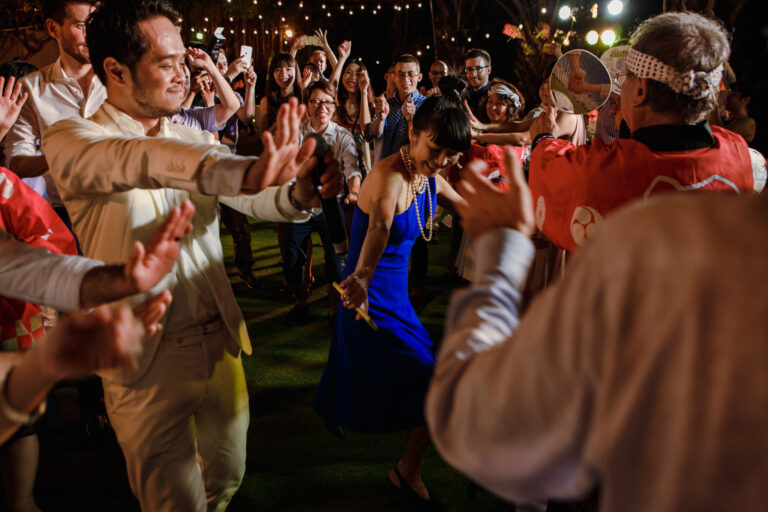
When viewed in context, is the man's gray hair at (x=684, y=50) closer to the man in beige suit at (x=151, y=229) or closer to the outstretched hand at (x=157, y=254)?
the man in beige suit at (x=151, y=229)

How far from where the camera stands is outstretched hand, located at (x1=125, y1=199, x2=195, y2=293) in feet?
4.02

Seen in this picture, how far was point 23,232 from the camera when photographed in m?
2.08

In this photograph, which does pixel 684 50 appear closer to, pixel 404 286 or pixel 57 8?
pixel 404 286

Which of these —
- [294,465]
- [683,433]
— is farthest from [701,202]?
[294,465]

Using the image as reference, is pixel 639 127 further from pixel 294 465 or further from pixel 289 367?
pixel 289 367

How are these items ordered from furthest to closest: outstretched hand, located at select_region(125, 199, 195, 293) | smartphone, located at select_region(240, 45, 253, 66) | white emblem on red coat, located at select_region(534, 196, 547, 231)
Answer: smartphone, located at select_region(240, 45, 253, 66) < white emblem on red coat, located at select_region(534, 196, 547, 231) < outstretched hand, located at select_region(125, 199, 195, 293)

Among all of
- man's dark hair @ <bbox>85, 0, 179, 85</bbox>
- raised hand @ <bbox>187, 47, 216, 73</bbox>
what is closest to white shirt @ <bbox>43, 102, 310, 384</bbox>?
man's dark hair @ <bbox>85, 0, 179, 85</bbox>

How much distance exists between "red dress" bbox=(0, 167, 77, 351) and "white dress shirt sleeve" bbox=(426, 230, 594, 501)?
6.27 ft

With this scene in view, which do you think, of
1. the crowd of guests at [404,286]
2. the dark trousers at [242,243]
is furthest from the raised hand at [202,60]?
the dark trousers at [242,243]

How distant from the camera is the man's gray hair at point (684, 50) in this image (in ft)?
5.32

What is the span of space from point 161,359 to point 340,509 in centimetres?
135

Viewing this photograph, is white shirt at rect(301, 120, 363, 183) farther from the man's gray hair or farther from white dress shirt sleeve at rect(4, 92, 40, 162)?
the man's gray hair

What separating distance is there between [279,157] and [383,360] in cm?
149

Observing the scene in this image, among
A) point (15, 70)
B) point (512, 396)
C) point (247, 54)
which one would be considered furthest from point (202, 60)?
point (512, 396)
